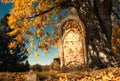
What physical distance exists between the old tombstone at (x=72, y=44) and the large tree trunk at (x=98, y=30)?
1770 millimetres

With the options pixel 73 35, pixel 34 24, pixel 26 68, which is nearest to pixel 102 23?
pixel 73 35

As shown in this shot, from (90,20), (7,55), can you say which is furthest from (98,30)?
(7,55)

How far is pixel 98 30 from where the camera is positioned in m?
17.2

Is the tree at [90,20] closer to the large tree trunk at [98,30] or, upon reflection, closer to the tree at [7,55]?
the large tree trunk at [98,30]

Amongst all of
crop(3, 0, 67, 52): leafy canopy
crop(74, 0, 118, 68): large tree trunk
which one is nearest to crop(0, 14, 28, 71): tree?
crop(3, 0, 67, 52): leafy canopy

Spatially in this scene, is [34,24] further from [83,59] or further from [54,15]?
[83,59]

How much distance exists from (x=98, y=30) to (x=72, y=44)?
123 inches

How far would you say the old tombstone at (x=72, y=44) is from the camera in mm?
14413

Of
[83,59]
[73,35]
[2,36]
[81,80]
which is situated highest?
[2,36]

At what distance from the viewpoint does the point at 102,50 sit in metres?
16.7

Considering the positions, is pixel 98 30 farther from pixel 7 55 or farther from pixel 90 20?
pixel 7 55

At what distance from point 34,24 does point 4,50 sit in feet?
84.4

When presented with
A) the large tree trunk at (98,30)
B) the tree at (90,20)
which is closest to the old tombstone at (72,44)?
the tree at (90,20)

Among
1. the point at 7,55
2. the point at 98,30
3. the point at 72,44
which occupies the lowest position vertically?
the point at 72,44
